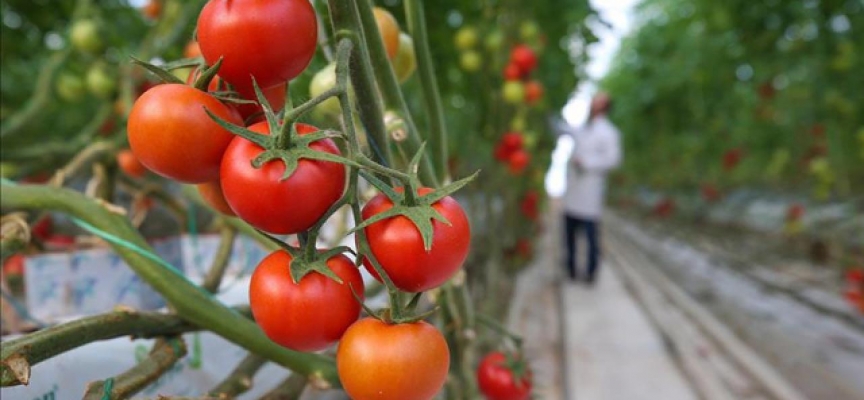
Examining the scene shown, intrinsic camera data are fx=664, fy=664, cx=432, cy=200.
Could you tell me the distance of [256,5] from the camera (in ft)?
1.26

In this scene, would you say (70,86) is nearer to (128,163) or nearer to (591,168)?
(128,163)

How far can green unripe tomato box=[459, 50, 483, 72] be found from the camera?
8.19ft

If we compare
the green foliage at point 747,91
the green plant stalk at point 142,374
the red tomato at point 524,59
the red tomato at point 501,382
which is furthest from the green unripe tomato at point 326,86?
the green foliage at point 747,91

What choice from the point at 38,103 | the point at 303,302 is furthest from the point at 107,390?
the point at 38,103

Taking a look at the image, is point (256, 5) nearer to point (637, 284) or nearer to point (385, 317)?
point (385, 317)

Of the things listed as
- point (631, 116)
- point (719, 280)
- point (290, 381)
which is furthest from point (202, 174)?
point (631, 116)

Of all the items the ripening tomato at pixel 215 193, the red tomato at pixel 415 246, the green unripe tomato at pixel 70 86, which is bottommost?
the red tomato at pixel 415 246

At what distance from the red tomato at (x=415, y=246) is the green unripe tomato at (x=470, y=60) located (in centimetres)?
215

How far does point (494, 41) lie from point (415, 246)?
2.32 meters

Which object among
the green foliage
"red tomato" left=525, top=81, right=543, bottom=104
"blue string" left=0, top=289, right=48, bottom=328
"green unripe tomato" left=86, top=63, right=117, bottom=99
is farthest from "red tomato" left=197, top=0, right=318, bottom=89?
the green foliage

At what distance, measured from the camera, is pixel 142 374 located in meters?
0.53

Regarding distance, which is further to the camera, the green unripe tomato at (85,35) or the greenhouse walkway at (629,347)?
the greenhouse walkway at (629,347)

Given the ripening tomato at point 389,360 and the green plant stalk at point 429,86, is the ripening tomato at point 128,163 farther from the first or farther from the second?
the ripening tomato at point 389,360

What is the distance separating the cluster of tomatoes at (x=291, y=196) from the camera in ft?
1.20
